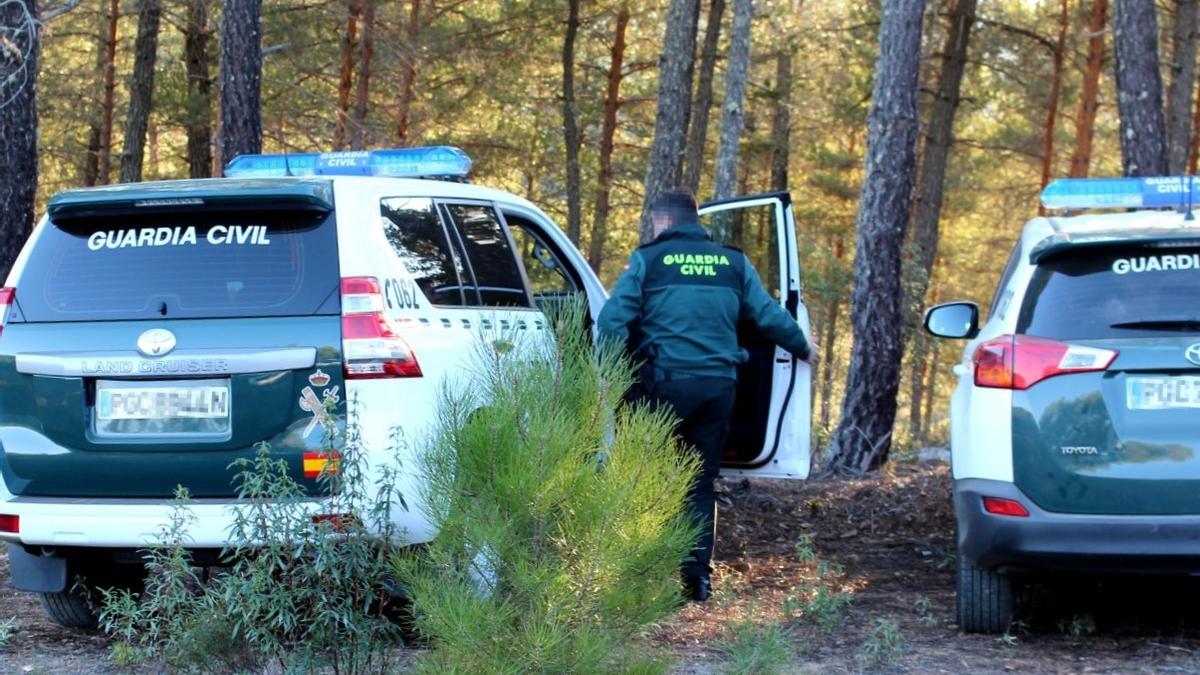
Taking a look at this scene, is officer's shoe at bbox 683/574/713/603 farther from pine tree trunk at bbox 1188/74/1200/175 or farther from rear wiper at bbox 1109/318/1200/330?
pine tree trunk at bbox 1188/74/1200/175


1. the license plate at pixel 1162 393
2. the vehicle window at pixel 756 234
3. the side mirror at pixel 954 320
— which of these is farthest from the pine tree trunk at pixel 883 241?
the license plate at pixel 1162 393

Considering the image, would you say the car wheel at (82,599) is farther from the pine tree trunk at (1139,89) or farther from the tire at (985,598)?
the pine tree trunk at (1139,89)

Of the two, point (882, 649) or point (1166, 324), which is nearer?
point (1166, 324)

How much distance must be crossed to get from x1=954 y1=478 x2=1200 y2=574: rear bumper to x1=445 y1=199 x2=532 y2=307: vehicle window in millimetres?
2336

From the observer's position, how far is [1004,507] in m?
5.30

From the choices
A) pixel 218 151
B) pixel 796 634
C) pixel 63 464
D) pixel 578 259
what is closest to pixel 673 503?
pixel 796 634

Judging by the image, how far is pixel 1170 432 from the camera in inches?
202

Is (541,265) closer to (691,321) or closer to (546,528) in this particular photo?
(691,321)

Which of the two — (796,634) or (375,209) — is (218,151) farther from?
(796,634)

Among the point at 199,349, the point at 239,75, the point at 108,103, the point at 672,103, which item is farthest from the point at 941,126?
the point at 199,349

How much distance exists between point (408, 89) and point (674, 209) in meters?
17.9

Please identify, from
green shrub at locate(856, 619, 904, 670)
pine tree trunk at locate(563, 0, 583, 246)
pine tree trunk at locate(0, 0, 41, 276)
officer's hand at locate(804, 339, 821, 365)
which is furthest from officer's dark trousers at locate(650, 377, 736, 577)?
pine tree trunk at locate(563, 0, 583, 246)

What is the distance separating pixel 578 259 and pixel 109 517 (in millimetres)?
3139

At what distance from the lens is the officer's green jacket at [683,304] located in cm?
643
